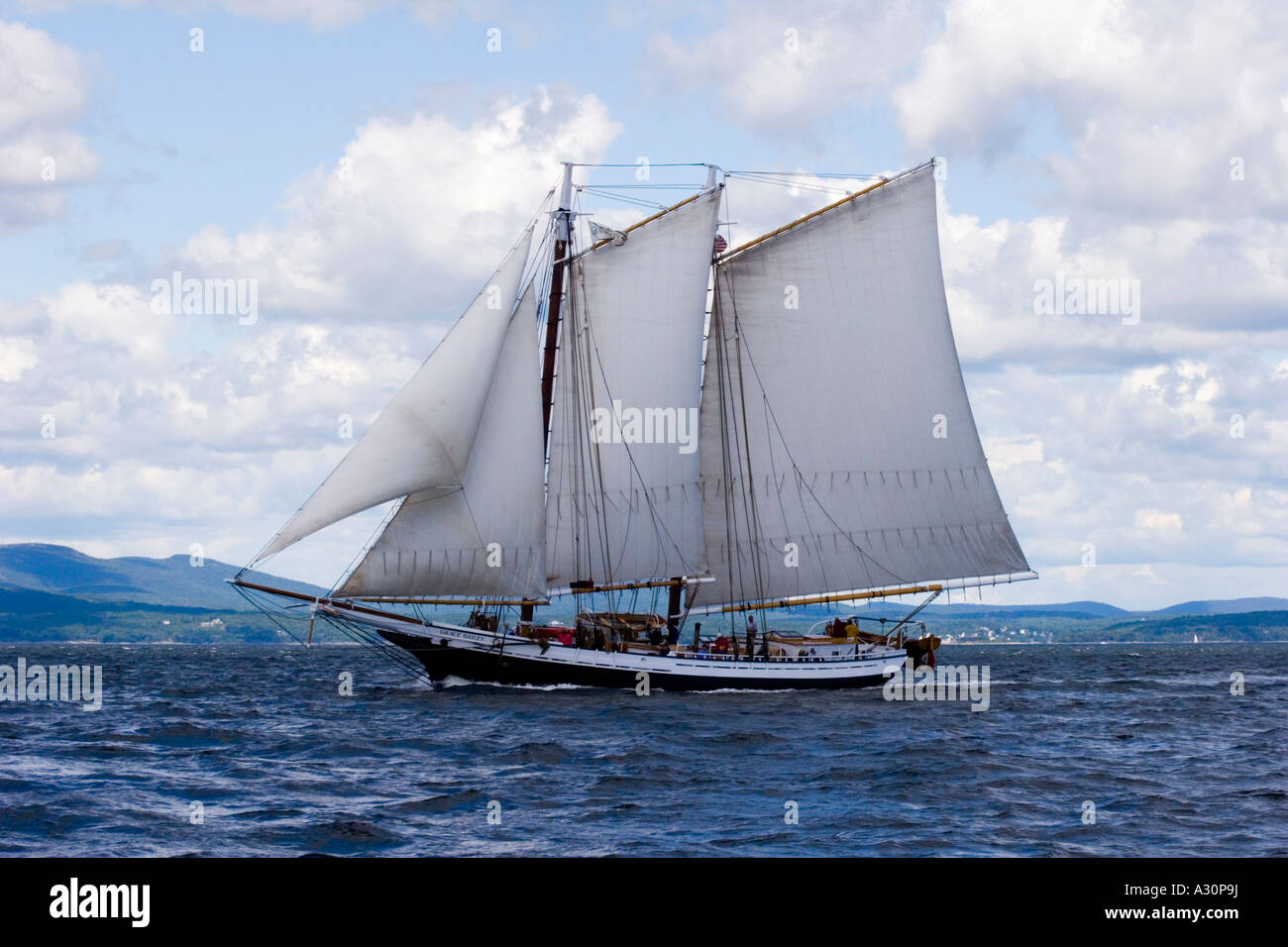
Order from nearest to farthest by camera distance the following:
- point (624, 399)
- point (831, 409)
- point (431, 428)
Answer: point (431, 428) < point (624, 399) < point (831, 409)

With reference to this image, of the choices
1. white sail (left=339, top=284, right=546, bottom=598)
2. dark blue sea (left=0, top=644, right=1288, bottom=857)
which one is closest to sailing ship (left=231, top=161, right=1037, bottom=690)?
white sail (left=339, top=284, right=546, bottom=598)

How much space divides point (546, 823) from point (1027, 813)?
10.6 metres

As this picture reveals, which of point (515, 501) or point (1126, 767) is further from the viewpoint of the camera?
point (515, 501)

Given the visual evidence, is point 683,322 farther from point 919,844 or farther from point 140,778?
point 919,844

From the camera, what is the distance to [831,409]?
65.4m

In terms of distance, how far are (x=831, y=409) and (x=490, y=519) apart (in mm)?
17631

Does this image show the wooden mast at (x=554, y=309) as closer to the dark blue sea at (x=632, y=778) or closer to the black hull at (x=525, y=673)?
the black hull at (x=525, y=673)

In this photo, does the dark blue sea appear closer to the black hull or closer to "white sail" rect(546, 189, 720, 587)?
the black hull

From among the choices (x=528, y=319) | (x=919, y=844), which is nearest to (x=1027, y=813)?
(x=919, y=844)

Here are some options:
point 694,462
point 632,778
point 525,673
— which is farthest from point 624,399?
point 632,778

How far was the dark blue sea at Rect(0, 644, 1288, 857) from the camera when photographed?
26.6 m

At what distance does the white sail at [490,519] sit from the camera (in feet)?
188

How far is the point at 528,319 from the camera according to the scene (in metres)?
59.7

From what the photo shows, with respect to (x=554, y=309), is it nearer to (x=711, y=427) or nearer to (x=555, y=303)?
(x=555, y=303)
